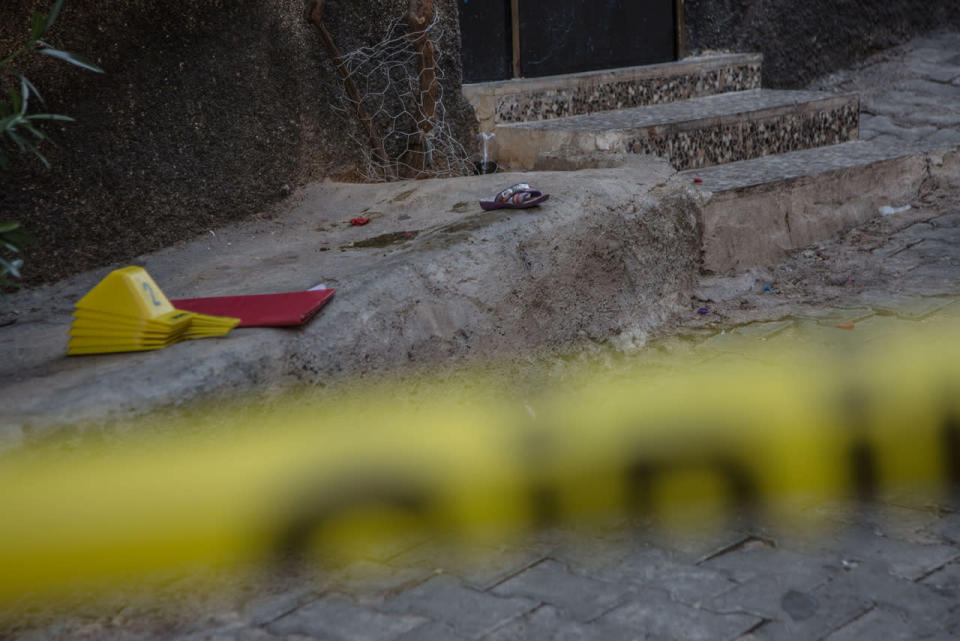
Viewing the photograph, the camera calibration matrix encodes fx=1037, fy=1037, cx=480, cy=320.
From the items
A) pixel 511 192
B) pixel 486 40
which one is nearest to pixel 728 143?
pixel 486 40

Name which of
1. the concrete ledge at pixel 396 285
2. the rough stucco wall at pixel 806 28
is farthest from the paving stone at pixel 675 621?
the rough stucco wall at pixel 806 28

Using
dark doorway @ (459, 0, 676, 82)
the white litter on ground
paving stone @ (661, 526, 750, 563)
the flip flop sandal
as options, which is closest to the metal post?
dark doorway @ (459, 0, 676, 82)

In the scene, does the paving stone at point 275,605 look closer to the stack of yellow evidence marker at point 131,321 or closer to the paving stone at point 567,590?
the paving stone at point 567,590

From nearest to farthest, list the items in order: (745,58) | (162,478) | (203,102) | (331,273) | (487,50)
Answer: (162,478) < (331,273) < (203,102) < (487,50) < (745,58)

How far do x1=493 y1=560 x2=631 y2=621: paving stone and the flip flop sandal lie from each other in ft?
5.28

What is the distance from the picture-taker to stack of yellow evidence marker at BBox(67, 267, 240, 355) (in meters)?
2.68

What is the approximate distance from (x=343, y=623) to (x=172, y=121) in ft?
8.33

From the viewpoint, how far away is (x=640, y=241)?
12.7ft

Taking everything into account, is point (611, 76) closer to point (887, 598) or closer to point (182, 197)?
point (182, 197)

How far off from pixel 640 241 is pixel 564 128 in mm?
1351

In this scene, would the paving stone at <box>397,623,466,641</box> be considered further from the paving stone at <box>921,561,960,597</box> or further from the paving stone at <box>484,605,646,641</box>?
the paving stone at <box>921,561,960,597</box>

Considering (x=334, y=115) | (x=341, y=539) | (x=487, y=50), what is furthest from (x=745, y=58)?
(x=341, y=539)

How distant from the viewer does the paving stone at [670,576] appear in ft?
7.09

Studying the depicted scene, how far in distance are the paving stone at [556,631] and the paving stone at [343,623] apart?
0.60 ft
